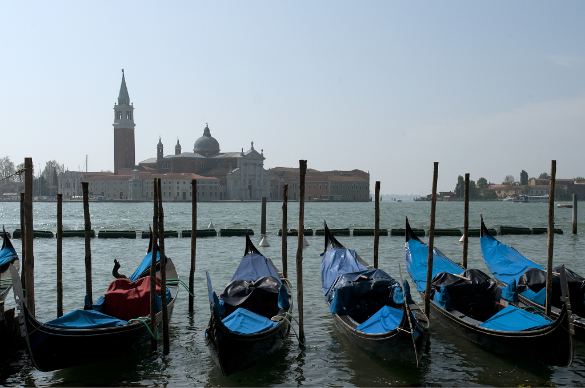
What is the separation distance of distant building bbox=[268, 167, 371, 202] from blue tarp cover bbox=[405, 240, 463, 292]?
2720 inches

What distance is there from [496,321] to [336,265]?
286 centimetres

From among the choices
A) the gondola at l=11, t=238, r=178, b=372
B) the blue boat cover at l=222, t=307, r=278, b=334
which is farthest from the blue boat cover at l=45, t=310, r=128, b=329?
the blue boat cover at l=222, t=307, r=278, b=334

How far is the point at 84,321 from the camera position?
5.29m

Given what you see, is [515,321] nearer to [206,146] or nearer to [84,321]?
[84,321]

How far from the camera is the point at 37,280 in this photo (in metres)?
10.5

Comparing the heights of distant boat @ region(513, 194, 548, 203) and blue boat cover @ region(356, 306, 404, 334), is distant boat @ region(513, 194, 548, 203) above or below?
below

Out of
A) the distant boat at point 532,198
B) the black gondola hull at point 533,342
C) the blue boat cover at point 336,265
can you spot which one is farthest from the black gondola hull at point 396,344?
the distant boat at point 532,198

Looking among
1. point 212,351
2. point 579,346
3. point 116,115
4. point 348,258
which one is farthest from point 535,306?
point 116,115

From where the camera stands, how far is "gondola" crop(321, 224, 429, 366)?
509cm

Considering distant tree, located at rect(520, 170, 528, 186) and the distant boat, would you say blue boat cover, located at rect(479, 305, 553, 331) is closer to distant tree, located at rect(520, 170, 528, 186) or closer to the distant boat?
the distant boat

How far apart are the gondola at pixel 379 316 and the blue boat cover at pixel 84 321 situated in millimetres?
2334

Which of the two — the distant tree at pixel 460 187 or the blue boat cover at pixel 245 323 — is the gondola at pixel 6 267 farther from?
the distant tree at pixel 460 187

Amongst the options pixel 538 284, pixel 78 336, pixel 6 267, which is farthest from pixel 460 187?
pixel 78 336

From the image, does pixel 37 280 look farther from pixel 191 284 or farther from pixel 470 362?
pixel 470 362
